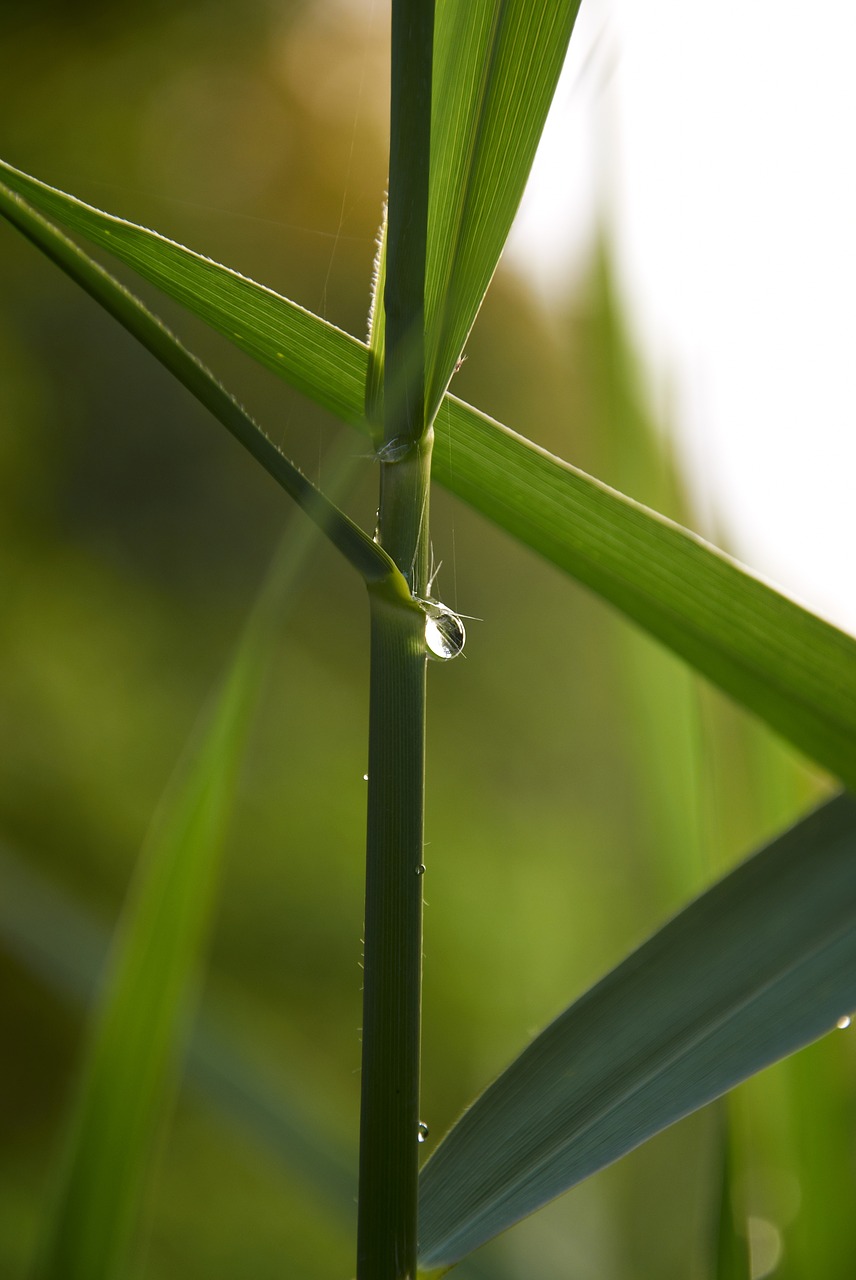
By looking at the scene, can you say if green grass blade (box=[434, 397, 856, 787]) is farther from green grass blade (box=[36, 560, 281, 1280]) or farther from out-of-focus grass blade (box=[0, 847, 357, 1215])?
out-of-focus grass blade (box=[0, 847, 357, 1215])

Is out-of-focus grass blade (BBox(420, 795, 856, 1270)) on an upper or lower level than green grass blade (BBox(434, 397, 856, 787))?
lower

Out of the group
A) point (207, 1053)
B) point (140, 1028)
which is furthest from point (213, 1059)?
point (140, 1028)

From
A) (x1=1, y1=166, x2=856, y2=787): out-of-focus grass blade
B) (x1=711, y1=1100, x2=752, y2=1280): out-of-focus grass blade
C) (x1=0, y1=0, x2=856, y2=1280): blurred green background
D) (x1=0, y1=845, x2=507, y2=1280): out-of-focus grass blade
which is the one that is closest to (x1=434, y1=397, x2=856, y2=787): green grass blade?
(x1=1, y1=166, x2=856, y2=787): out-of-focus grass blade

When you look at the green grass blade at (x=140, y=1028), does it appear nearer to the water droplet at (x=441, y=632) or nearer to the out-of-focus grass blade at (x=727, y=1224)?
the water droplet at (x=441, y=632)

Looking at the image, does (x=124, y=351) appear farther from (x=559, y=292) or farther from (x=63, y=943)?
(x=63, y=943)

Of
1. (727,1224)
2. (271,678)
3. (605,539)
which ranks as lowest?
(727,1224)

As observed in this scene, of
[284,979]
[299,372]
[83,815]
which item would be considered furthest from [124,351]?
[299,372]

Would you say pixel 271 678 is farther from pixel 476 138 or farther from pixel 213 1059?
pixel 476 138
